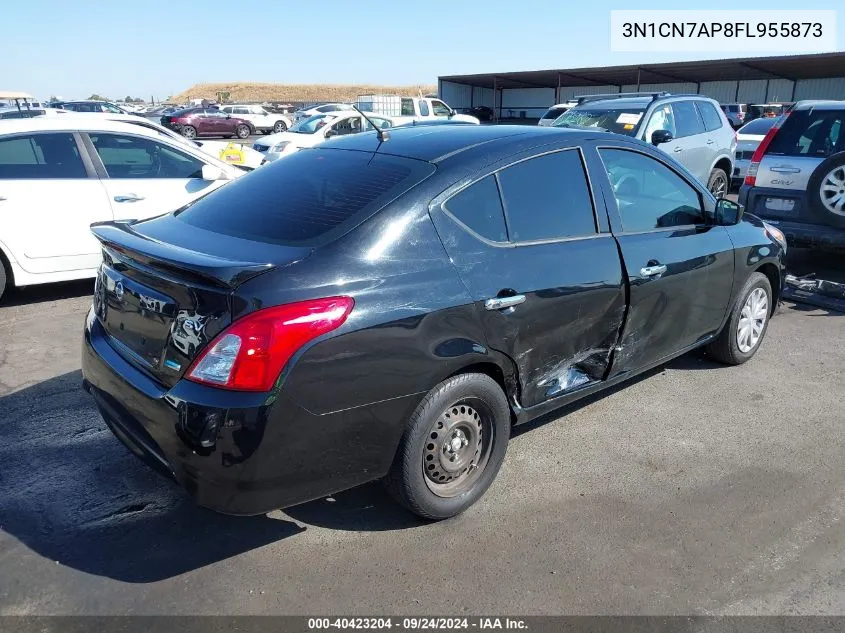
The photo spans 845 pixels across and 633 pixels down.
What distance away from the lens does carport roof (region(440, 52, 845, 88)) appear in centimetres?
2908

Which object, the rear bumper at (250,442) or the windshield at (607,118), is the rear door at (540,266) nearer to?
the rear bumper at (250,442)

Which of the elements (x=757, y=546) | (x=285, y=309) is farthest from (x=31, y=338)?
(x=757, y=546)

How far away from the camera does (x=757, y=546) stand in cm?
295

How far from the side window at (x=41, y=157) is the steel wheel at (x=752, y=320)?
574 centimetres

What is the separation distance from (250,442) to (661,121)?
366 inches

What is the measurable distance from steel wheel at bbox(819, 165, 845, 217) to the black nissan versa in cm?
331

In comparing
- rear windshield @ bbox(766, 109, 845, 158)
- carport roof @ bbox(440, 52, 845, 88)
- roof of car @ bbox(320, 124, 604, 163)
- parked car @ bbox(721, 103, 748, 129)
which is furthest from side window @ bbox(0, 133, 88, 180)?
carport roof @ bbox(440, 52, 845, 88)

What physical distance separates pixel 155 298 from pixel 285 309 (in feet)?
2.03

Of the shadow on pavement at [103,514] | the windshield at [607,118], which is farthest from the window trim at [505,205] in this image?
the windshield at [607,118]

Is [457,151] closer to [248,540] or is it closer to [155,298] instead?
[155,298]

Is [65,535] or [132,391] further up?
[132,391]

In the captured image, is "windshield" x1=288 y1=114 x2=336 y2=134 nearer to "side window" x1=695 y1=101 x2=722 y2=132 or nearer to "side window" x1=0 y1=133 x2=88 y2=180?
"side window" x1=695 y1=101 x2=722 y2=132

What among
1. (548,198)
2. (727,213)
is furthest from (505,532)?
(727,213)

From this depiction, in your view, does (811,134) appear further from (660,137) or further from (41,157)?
(41,157)
